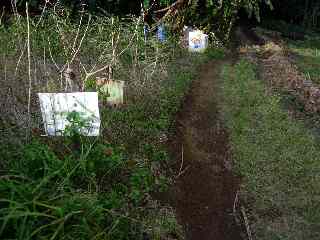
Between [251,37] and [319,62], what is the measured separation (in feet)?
13.4

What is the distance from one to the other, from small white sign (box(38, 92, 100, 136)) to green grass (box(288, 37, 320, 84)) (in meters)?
6.66

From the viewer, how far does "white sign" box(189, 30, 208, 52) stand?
11875 mm

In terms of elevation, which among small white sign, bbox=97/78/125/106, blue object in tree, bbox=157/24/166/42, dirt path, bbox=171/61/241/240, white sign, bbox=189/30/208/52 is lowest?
dirt path, bbox=171/61/241/240

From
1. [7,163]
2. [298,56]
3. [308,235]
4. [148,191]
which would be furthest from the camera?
[298,56]

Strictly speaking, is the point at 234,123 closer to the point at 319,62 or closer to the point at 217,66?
the point at 217,66

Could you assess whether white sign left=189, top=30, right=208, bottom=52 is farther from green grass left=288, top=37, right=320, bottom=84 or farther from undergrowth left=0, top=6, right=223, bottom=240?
undergrowth left=0, top=6, right=223, bottom=240

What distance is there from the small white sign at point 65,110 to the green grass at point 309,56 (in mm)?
6657

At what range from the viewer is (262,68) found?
10.9 meters

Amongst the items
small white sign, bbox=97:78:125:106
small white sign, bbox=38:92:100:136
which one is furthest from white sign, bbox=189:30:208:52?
small white sign, bbox=38:92:100:136

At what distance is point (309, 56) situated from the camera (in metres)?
13.9

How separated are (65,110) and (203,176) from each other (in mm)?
1868

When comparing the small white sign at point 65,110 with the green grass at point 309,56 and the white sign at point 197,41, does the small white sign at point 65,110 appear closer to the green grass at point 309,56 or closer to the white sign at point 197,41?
the green grass at point 309,56

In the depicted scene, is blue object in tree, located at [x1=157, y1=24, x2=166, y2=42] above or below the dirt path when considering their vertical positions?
above

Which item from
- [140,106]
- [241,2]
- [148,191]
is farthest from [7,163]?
[241,2]
